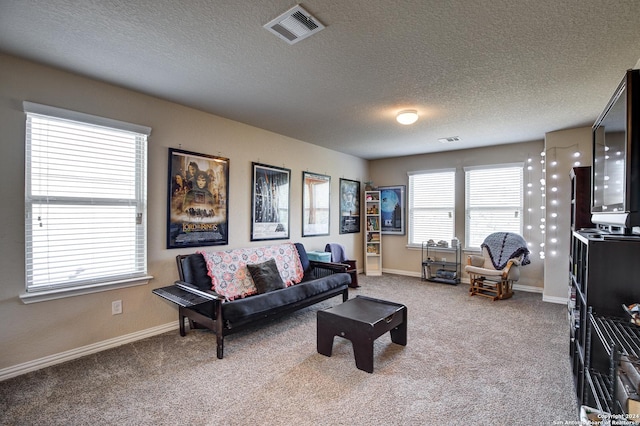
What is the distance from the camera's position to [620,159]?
1.45 meters

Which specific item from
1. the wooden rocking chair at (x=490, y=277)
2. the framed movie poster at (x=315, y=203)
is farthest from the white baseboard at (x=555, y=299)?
the framed movie poster at (x=315, y=203)

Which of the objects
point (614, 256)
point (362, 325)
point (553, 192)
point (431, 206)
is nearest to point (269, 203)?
point (362, 325)

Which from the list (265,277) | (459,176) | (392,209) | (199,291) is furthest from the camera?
(392,209)

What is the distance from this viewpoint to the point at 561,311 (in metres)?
4.08

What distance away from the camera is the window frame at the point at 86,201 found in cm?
254

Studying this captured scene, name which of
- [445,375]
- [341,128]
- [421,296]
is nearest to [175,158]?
[341,128]

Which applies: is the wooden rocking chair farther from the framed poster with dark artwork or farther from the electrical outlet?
the electrical outlet

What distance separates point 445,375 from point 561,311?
8.92 ft

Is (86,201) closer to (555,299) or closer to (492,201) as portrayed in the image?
(492,201)

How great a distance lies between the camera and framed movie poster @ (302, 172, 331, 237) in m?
5.25

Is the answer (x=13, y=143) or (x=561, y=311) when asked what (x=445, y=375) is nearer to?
(x=561, y=311)

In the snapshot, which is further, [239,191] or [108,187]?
[239,191]

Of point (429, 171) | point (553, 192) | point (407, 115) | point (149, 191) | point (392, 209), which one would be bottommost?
point (392, 209)

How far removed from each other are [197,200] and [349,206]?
3421 millimetres
